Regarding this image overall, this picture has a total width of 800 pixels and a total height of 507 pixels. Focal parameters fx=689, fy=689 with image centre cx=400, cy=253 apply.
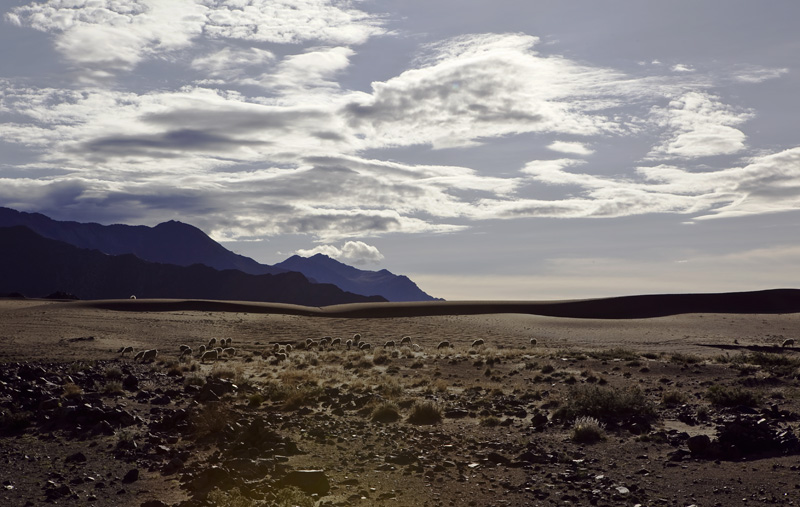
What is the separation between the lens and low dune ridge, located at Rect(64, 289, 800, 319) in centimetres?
10444

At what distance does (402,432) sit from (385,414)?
7.25 feet

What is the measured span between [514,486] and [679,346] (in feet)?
130

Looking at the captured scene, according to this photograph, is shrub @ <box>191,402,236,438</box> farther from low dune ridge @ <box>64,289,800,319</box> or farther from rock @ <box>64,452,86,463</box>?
low dune ridge @ <box>64,289,800,319</box>

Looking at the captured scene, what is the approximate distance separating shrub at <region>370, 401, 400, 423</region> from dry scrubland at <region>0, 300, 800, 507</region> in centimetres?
8

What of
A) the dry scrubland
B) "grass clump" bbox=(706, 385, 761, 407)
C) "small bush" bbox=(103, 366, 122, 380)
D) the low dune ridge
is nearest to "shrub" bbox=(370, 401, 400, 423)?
the dry scrubland

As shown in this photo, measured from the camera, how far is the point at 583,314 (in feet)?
350

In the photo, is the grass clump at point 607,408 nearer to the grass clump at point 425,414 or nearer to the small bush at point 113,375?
the grass clump at point 425,414

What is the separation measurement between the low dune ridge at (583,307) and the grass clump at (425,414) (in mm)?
83738

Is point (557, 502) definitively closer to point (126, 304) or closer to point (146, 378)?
point (146, 378)

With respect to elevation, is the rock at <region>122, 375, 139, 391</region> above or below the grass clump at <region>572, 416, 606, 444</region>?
below

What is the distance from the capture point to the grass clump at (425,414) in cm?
1897

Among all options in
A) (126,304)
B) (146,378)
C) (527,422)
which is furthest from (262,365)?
(126,304)

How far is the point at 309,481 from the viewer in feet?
41.6

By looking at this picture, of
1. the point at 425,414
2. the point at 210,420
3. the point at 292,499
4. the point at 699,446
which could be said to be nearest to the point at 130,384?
the point at 210,420
